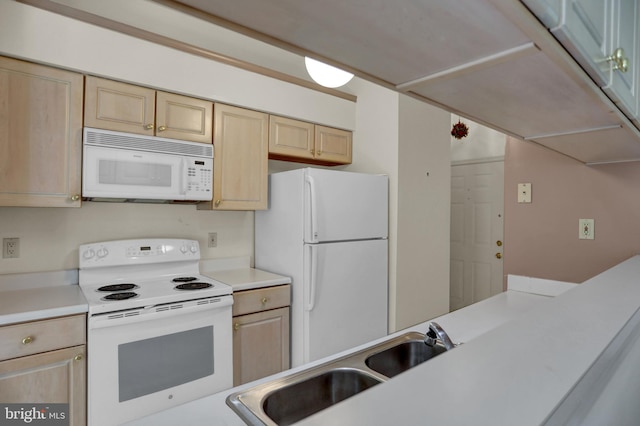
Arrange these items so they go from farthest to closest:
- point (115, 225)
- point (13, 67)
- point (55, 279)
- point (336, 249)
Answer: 1. point (336, 249)
2. point (115, 225)
3. point (55, 279)
4. point (13, 67)

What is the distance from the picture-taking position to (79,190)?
1970 millimetres

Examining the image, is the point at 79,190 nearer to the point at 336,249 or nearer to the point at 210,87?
the point at 210,87

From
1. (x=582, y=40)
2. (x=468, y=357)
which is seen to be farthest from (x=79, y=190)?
(x=582, y=40)

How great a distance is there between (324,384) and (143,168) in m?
Result: 1.71

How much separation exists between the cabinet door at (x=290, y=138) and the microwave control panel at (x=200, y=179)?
53 centimetres

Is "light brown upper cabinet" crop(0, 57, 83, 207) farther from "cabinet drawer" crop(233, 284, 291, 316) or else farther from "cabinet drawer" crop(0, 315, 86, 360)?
"cabinet drawer" crop(233, 284, 291, 316)

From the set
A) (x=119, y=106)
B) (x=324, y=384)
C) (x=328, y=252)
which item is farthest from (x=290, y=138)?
(x=324, y=384)

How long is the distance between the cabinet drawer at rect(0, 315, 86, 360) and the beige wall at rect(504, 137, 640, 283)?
100 inches

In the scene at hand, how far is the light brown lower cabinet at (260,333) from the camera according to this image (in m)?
2.27

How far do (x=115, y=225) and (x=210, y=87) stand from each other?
112 cm

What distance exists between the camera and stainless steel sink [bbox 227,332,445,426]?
94 centimetres

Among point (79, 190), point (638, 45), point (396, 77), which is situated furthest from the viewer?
point (79, 190)

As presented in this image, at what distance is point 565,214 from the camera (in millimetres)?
2193

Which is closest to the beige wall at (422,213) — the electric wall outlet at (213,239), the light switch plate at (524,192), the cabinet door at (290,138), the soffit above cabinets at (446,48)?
the cabinet door at (290,138)
